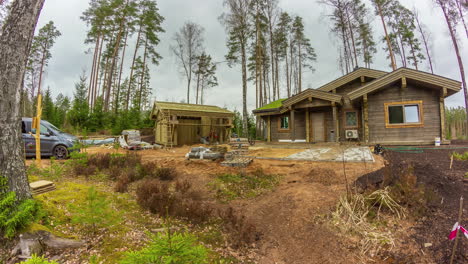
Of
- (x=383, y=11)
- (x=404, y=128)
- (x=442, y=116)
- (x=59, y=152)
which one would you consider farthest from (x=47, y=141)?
(x=383, y=11)

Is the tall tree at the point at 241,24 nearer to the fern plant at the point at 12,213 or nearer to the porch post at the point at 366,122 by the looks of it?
the porch post at the point at 366,122

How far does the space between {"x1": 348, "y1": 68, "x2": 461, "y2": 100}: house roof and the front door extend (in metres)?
2.97

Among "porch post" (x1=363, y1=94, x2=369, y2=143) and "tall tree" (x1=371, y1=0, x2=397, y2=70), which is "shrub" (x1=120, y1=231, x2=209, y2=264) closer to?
"porch post" (x1=363, y1=94, x2=369, y2=143)

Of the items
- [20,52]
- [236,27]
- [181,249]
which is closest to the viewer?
[181,249]

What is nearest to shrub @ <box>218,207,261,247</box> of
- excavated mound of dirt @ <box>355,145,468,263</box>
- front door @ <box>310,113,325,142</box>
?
excavated mound of dirt @ <box>355,145,468,263</box>

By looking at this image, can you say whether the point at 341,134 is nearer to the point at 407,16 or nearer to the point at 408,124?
the point at 408,124

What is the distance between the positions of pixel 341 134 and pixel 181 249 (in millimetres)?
14952

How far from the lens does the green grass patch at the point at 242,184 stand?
517cm

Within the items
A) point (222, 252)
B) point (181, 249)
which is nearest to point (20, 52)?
point (181, 249)

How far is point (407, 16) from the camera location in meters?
21.8

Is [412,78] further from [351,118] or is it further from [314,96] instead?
[314,96]

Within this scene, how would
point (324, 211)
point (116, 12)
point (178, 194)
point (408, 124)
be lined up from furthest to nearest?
point (116, 12)
point (408, 124)
point (178, 194)
point (324, 211)

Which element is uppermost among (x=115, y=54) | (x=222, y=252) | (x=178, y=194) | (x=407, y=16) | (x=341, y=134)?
(x=407, y=16)

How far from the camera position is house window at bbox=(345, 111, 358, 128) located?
1388 centimetres
